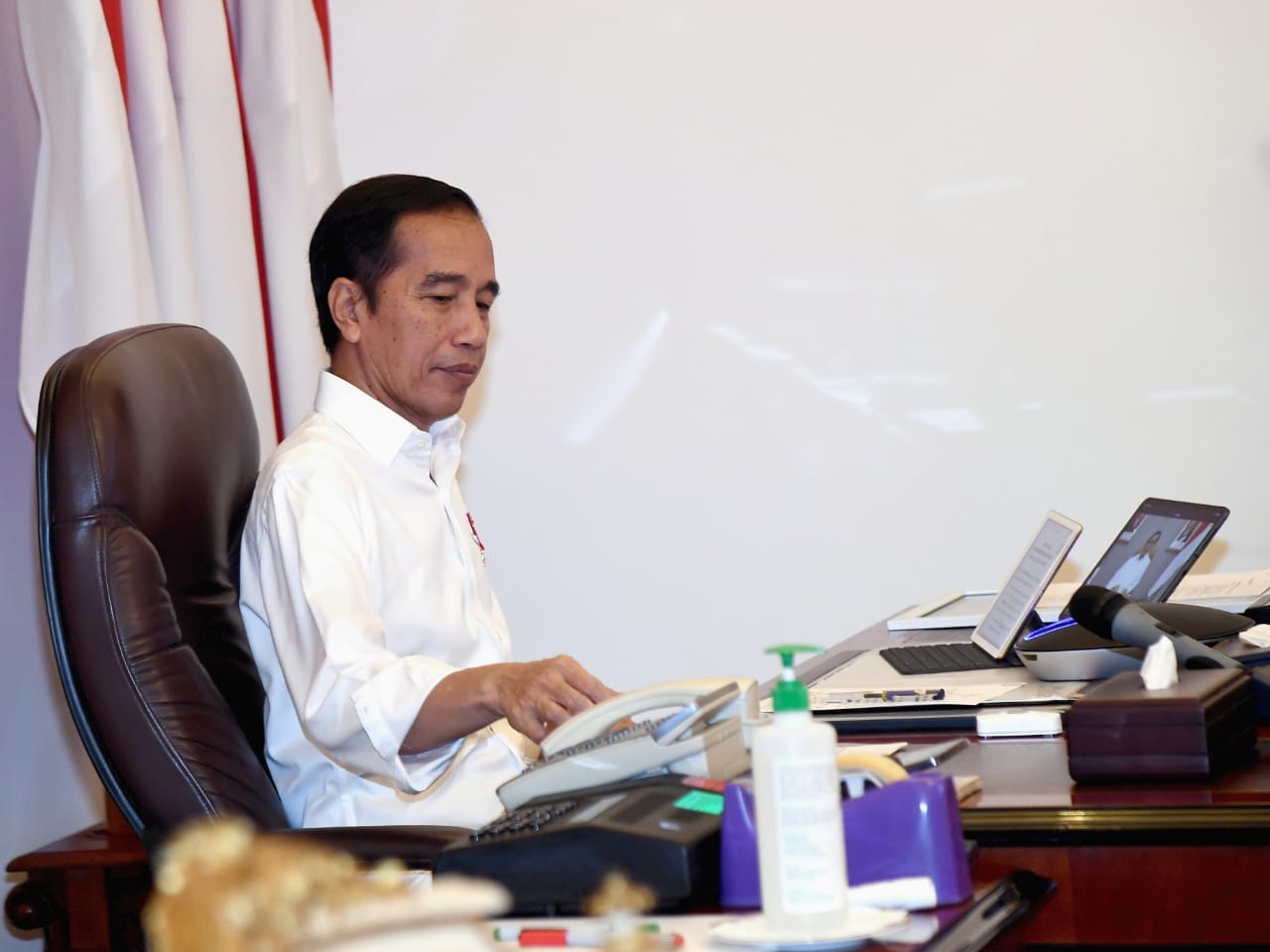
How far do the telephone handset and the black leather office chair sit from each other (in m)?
0.31

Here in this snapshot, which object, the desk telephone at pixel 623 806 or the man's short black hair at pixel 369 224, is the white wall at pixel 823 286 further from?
the desk telephone at pixel 623 806

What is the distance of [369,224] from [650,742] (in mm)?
1156

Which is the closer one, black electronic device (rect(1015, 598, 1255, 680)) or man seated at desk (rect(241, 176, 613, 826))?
man seated at desk (rect(241, 176, 613, 826))

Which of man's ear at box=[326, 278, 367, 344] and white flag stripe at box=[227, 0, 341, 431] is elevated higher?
white flag stripe at box=[227, 0, 341, 431]

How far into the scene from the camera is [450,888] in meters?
0.56

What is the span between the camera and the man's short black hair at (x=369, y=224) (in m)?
2.14

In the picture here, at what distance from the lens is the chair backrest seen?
1640 mm

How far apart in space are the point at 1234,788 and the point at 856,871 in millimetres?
389

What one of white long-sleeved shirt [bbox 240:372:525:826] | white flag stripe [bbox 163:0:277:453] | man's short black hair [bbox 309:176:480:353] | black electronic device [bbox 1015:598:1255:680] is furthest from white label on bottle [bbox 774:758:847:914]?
white flag stripe [bbox 163:0:277:453]

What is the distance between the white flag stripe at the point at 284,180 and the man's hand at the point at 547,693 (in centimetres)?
172

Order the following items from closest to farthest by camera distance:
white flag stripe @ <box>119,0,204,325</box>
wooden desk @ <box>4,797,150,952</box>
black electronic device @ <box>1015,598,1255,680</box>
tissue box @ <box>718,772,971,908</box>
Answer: tissue box @ <box>718,772,971,908</box>
black electronic device @ <box>1015,598,1255,680</box>
wooden desk @ <box>4,797,150,952</box>
white flag stripe @ <box>119,0,204,325</box>

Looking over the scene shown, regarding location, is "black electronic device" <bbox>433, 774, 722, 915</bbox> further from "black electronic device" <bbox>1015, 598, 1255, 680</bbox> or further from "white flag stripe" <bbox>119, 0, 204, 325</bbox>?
"white flag stripe" <bbox>119, 0, 204, 325</bbox>

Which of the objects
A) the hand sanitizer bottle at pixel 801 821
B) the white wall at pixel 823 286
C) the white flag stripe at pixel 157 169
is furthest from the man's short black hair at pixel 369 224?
the white wall at pixel 823 286

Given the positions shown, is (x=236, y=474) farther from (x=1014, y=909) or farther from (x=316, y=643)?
(x=1014, y=909)
